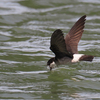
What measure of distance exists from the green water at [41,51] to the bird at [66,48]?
1.39 ft

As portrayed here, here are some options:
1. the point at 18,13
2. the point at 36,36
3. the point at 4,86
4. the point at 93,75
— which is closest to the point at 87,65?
the point at 93,75

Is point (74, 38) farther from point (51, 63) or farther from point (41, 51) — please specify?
point (41, 51)

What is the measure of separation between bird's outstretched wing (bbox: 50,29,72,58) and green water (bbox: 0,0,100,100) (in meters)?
0.61

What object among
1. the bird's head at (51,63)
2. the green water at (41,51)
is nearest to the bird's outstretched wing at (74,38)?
the bird's head at (51,63)

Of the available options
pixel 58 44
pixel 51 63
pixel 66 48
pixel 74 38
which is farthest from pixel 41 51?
pixel 58 44

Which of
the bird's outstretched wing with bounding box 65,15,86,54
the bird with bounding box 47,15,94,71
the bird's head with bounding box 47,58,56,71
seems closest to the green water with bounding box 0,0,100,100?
the bird's head with bounding box 47,58,56,71

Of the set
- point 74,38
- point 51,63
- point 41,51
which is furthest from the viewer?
point 41,51

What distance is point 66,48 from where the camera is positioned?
755cm

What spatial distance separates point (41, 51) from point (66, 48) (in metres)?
2.81

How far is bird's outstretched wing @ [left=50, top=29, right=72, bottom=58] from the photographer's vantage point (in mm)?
6879

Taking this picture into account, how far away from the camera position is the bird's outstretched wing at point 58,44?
6879mm

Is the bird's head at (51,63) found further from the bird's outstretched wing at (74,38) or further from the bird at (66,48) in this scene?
the bird's outstretched wing at (74,38)

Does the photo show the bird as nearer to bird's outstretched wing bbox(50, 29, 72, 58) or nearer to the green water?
bird's outstretched wing bbox(50, 29, 72, 58)

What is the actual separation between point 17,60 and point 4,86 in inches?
77.8
